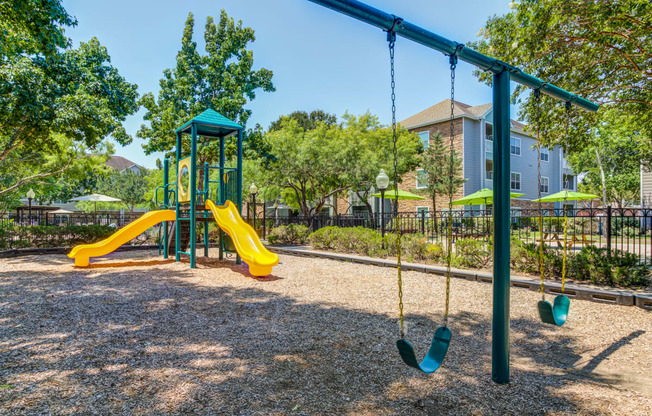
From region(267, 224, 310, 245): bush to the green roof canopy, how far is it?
556 centimetres

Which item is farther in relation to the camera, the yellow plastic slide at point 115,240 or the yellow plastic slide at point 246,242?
the yellow plastic slide at point 115,240

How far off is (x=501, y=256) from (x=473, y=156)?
89.4 ft

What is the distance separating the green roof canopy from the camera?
32.1 ft

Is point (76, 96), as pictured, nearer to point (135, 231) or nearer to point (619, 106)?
point (135, 231)

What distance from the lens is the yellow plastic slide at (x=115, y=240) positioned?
9328 mm

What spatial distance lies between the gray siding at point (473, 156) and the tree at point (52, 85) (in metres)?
22.8

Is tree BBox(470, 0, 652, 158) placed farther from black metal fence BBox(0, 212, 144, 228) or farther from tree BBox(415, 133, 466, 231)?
black metal fence BBox(0, 212, 144, 228)

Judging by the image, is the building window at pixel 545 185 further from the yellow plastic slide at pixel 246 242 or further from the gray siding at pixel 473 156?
the yellow plastic slide at pixel 246 242

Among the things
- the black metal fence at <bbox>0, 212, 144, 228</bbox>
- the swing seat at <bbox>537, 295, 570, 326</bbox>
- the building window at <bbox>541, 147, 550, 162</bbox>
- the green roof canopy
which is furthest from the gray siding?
the swing seat at <bbox>537, 295, 570, 326</bbox>

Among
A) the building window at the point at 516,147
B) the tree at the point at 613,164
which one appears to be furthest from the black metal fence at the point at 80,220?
the tree at the point at 613,164

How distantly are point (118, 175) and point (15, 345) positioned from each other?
5105 centimetres

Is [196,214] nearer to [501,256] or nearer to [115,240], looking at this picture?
[115,240]

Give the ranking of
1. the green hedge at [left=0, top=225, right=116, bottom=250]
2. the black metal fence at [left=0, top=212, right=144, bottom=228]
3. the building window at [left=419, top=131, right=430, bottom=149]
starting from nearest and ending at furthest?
the green hedge at [left=0, top=225, right=116, bottom=250] < the black metal fence at [left=0, top=212, right=144, bottom=228] < the building window at [left=419, top=131, right=430, bottom=149]

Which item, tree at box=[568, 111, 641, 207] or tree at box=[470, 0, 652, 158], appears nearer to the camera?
tree at box=[470, 0, 652, 158]
